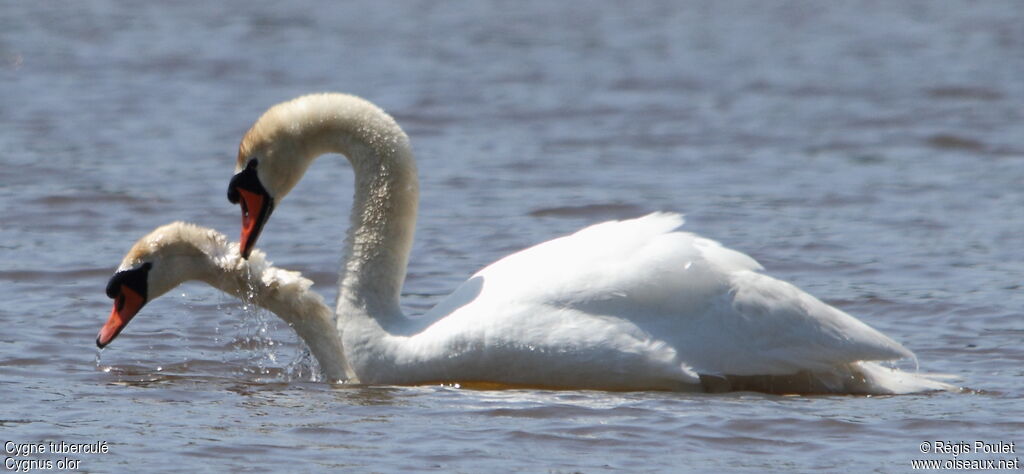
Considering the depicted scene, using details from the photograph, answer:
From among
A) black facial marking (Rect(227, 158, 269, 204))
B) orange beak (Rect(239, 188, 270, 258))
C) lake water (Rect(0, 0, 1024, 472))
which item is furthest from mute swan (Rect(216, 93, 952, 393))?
black facial marking (Rect(227, 158, 269, 204))

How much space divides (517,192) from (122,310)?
465 cm

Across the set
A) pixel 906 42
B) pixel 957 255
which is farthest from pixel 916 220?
pixel 906 42

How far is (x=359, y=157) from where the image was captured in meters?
7.61

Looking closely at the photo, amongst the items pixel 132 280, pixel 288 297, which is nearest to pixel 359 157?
pixel 288 297

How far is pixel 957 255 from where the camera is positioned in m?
9.82

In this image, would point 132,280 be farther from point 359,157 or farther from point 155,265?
point 359,157

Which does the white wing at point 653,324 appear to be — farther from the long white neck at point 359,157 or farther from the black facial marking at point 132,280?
the black facial marking at point 132,280

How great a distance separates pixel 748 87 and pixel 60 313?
9178 millimetres

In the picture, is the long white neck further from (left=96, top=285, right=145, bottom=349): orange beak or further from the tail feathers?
the tail feathers

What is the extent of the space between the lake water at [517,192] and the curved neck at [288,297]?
232mm

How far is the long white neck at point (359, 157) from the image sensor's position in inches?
297

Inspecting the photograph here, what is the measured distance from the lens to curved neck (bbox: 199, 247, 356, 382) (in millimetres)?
7559

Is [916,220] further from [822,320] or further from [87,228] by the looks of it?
[87,228]

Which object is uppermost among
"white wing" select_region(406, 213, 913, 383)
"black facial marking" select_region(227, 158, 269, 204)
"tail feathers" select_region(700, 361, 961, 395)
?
"black facial marking" select_region(227, 158, 269, 204)
